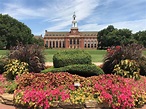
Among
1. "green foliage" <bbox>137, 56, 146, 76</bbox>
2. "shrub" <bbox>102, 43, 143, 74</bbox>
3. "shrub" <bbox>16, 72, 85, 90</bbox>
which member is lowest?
"shrub" <bbox>16, 72, 85, 90</bbox>

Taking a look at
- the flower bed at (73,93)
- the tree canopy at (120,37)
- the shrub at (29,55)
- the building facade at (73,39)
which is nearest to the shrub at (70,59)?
the shrub at (29,55)

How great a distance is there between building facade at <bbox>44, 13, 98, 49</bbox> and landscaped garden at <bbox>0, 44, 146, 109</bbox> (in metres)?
93.6

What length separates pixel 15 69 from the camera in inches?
285

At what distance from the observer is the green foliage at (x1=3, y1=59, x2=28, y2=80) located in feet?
23.8

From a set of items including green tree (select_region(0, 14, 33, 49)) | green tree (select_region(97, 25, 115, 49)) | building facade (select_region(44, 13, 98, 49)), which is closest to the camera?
green tree (select_region(0, 14, 33, 49))

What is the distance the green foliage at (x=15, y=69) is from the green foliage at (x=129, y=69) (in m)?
3.64

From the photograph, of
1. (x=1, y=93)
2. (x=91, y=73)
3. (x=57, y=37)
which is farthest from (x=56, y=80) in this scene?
(x=57, y=37)

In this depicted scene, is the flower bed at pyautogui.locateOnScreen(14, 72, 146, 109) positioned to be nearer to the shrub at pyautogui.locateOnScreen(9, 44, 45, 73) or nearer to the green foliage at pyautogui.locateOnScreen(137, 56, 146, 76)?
the shrub at pyautogui.locateOnScreen(9, 44, 45, 73)

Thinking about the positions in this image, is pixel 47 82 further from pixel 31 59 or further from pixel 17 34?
pixel 17 34

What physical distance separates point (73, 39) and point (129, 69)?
96.6m

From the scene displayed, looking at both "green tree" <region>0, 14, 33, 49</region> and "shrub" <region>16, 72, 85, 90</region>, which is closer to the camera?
"shrub" <region>16, 72, 85, 90</region>

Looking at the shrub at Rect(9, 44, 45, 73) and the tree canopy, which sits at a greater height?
the tree canopy

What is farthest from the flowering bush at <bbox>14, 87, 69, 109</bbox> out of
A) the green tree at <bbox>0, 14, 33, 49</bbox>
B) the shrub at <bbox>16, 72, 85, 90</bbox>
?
the green tree at <bbox>0, 14, 33, 49</bbox>

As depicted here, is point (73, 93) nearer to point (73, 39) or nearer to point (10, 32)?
point (10, 32)
